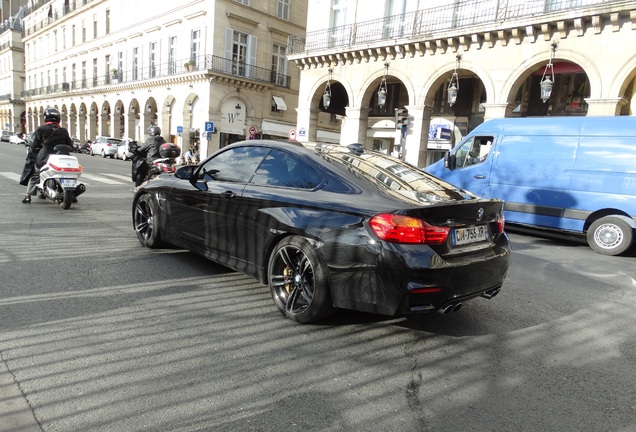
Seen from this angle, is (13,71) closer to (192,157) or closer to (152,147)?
(192,157)

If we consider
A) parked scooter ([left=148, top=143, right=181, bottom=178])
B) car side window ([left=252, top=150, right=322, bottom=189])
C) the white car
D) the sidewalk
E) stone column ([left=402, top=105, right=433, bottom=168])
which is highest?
stone column ([left=402, top=105, right=433, bottom=168])

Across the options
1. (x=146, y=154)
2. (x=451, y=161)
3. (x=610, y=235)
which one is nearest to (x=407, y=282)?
(x=610, y=235)

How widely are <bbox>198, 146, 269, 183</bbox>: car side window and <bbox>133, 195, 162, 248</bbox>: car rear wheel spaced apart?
3.42 feet

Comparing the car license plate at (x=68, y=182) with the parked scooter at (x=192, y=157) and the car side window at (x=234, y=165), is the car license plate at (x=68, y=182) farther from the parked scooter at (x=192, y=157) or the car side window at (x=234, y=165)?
the parked scooter at (x=192, y=157)

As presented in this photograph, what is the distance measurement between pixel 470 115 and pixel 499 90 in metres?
3.88

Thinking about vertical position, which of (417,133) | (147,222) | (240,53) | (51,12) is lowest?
(147,222)

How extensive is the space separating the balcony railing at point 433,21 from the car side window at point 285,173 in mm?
15115

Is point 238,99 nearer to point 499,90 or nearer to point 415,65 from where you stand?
point 415,65

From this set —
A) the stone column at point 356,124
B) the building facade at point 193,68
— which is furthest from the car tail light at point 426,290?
the building facade at point 193,68

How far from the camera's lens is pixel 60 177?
322 inches

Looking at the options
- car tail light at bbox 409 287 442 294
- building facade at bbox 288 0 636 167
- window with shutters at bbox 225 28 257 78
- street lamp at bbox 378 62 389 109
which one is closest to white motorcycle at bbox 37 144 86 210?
car tail light at bbox 409 287 442 294

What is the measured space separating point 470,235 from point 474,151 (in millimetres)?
7075

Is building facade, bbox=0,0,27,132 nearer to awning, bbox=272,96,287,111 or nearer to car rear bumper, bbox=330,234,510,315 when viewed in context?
awning, bbox=272,96,287,111

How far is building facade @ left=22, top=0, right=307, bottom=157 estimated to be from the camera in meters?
32.8
